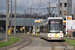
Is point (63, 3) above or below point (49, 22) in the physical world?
above

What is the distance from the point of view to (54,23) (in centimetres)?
2330

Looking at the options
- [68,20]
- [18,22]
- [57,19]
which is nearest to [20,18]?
[18,22]

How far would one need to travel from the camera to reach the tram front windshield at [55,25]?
75.6ft

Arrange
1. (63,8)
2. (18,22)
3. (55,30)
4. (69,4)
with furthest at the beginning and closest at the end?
(18,22) → (63,8) → (69,4) → (55,30)

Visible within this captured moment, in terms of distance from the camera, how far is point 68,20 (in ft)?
131

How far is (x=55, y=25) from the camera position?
23.2 meters

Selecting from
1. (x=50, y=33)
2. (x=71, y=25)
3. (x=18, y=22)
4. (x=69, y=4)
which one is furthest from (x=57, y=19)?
(x=18, y=22)

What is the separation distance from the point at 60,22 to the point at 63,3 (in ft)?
158

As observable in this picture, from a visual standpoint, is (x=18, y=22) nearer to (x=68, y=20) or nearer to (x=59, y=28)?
(x=68, y=20)

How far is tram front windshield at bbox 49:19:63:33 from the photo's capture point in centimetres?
2305

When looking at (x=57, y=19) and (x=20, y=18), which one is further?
(x=20, y=18)

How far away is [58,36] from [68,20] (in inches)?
692

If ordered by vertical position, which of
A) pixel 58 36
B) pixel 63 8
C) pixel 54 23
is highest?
pixel 63 8

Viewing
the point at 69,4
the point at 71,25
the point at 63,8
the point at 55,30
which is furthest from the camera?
the point at 63,8
